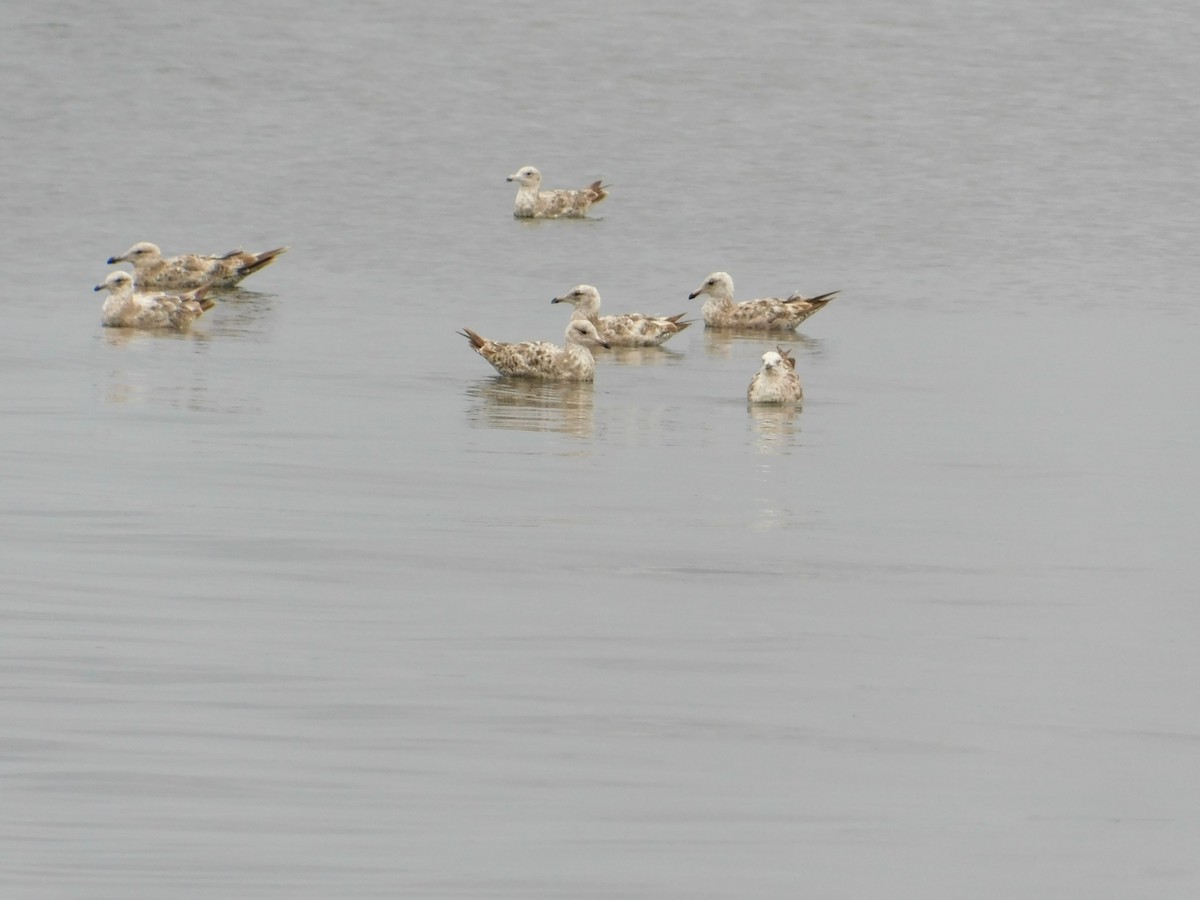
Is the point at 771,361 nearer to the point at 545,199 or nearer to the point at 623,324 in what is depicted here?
the point at 623,324

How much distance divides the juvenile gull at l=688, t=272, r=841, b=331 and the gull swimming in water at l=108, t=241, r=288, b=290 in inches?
212

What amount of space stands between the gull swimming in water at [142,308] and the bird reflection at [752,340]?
17.8 ft

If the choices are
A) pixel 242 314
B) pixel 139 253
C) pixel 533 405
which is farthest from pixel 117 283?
pixel 533 405

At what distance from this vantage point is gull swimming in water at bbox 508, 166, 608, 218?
36.3 metres

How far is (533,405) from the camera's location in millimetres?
18531

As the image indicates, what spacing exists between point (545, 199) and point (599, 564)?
2536 centimetres

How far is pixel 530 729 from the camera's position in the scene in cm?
829

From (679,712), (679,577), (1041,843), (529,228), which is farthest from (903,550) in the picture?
(529,228)

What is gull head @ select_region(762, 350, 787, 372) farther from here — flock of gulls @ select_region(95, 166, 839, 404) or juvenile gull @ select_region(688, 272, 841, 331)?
juvenile gull @ select_region(688, 272, 841, 331)

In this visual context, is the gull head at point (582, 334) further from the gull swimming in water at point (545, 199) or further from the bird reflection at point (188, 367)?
the gull swimming in water at point (545, 199)

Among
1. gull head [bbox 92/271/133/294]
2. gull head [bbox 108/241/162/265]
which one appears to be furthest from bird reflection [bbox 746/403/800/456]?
gull head [bbox 108/241/162/265]

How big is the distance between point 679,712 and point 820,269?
72.0ft

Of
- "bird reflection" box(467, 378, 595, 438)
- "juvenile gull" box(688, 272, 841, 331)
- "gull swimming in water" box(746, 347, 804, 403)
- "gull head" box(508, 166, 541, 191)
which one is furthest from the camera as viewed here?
"gull head" box(508, 166, 541, 191)

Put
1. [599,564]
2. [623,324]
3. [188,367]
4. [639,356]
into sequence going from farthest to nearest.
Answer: [623,324] → [639,356] → [188,367] → [599,564]
